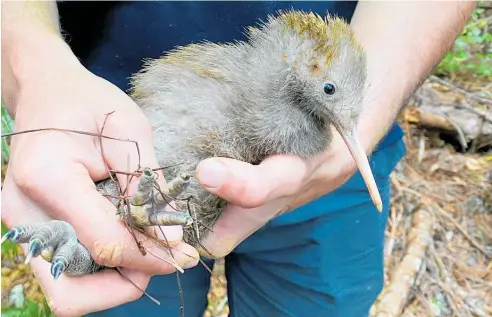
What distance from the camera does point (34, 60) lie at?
1361 mm

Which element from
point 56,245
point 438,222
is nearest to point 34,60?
point 56,245

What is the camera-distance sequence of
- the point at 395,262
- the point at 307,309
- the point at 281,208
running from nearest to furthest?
the point at 281,208 → the point at 307,309 → the point at 395,262

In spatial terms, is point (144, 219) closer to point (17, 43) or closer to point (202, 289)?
point (17, 43)

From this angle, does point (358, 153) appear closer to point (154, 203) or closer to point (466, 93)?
point (154, 203)

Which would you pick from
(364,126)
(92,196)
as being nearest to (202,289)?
(364,126)

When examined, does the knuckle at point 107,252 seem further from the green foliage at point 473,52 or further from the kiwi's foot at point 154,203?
the green foliage at point 473,52

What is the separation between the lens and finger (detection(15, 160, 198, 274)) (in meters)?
1.12

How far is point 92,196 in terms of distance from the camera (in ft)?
3.72

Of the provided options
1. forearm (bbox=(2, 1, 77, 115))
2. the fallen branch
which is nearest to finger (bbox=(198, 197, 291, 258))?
forearm (bbox=(2, 1, 77, 115))

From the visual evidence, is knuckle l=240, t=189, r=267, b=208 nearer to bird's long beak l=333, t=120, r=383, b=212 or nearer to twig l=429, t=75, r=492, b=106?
bird's long beak l=333, t=120, r=383, b=212

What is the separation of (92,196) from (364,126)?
686mm

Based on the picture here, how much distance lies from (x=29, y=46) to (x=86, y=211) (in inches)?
19.0

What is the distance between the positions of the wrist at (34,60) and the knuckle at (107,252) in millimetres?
378

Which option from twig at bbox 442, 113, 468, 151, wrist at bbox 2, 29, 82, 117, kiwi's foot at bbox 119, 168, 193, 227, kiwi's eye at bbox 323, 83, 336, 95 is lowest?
twig at bbox 442, 113, 468, 151
